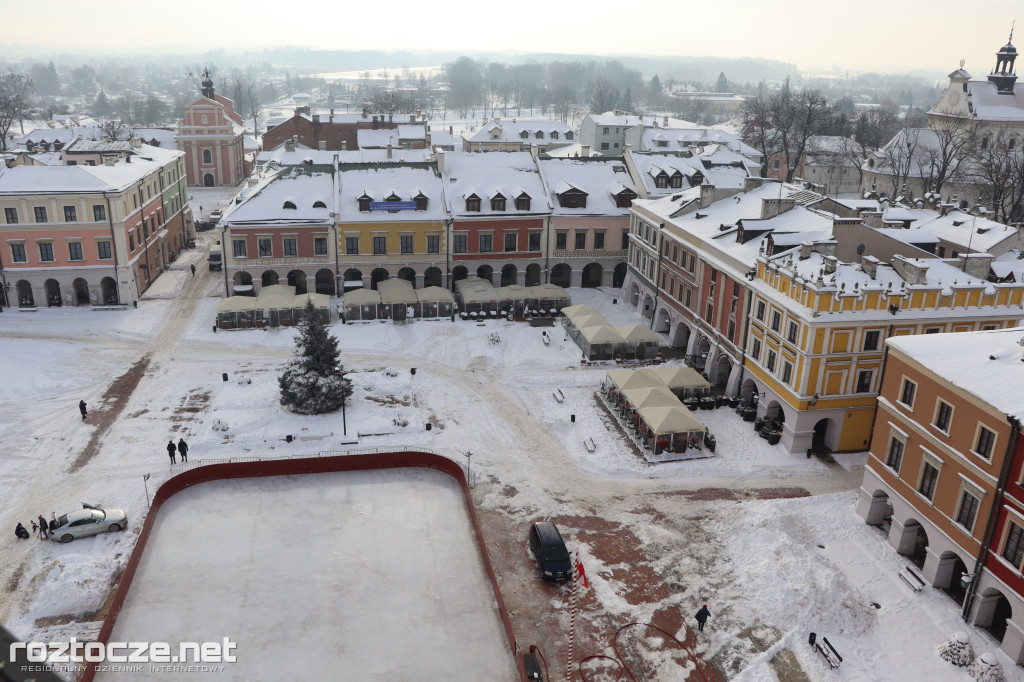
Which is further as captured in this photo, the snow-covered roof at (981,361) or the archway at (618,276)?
the archway at (618,276)

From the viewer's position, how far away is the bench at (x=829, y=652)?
26766mm

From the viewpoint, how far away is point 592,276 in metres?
71.2

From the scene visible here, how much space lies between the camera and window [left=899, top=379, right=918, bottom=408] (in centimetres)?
3144

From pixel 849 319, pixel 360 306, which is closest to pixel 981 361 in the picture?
pixel 849 319

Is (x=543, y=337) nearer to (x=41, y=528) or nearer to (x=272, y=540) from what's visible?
(x=272, y=540)

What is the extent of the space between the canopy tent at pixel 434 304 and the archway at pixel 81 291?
27937 mm

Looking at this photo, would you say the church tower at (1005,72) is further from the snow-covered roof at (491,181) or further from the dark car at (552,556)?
the dark car at (552,556)

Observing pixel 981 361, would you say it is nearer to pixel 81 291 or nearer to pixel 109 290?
pixel 109 290

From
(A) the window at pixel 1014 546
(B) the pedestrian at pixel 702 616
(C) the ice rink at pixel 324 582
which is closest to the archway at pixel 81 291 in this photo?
(C) the ice rink at pixel 324 582

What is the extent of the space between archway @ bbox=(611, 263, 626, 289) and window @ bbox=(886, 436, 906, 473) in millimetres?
39175

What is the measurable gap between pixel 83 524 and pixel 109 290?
3617 centimetres

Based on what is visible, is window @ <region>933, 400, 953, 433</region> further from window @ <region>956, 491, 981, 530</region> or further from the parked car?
the parked car

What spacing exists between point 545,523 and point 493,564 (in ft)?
9.39

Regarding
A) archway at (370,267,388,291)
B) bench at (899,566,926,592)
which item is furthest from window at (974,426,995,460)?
archway at (370,267,388,291)
